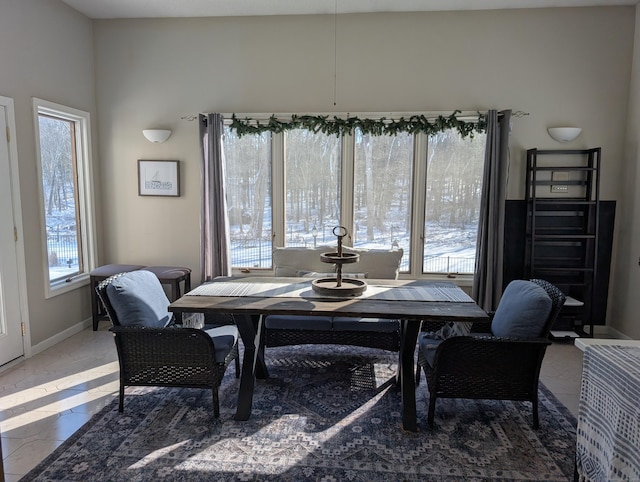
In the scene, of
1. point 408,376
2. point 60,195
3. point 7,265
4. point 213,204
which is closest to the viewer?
point 408,376

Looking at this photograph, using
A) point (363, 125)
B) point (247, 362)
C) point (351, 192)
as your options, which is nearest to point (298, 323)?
point (247, 362)

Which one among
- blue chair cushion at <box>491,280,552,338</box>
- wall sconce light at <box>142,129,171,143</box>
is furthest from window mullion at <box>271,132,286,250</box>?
blue chair cushion at <box>491,280,552,338</box>

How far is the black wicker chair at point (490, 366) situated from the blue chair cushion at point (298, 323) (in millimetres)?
993

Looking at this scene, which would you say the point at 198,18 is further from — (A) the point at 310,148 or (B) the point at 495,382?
(B) the point at 495,382

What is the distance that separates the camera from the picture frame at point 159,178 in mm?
4720

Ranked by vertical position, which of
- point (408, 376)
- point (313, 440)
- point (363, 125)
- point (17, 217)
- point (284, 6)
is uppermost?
point (284, 6)

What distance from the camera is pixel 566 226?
4422 mm

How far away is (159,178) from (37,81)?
1.37 m

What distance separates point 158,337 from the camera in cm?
268

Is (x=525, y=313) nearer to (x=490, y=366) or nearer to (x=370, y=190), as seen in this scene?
(x=490, y=366)

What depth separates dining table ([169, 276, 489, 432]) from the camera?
2631 millimetres

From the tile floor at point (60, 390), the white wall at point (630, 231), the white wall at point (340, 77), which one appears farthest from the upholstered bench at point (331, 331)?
the white wall at point (630, 231)

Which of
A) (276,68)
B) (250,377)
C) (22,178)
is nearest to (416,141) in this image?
(276,68)

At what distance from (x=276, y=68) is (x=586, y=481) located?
13.8 feet
